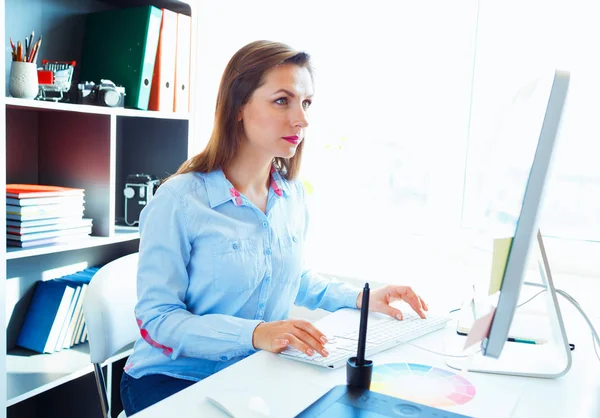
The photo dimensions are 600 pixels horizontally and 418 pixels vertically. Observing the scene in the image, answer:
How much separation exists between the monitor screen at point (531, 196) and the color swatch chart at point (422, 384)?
17cm

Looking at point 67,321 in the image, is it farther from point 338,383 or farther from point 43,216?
point 338,383

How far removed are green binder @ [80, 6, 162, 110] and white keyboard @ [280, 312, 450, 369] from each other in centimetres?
119

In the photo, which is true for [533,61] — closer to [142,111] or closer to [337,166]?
[337,166]

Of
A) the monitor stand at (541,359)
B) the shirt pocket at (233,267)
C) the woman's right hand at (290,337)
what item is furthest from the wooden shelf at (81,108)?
the monitor stand at (541,359)

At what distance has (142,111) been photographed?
2021 mm

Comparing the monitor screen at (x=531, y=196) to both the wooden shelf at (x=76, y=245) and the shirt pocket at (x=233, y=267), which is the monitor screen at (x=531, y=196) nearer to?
the shirt pocket at (x=233, y=267)

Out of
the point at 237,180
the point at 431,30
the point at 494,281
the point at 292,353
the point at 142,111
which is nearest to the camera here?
the point at 494,281

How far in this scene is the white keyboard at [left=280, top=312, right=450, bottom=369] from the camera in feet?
3.44

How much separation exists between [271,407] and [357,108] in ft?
5.50

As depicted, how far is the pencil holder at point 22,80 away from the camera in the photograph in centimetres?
165

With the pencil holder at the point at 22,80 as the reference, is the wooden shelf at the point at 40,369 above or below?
below

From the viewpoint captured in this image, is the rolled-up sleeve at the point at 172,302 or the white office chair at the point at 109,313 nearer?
the rolled-up sleeve at the point at 172,302

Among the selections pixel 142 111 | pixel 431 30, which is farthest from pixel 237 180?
pixel 431 30

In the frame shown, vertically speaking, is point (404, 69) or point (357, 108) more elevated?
point (404, 69)
